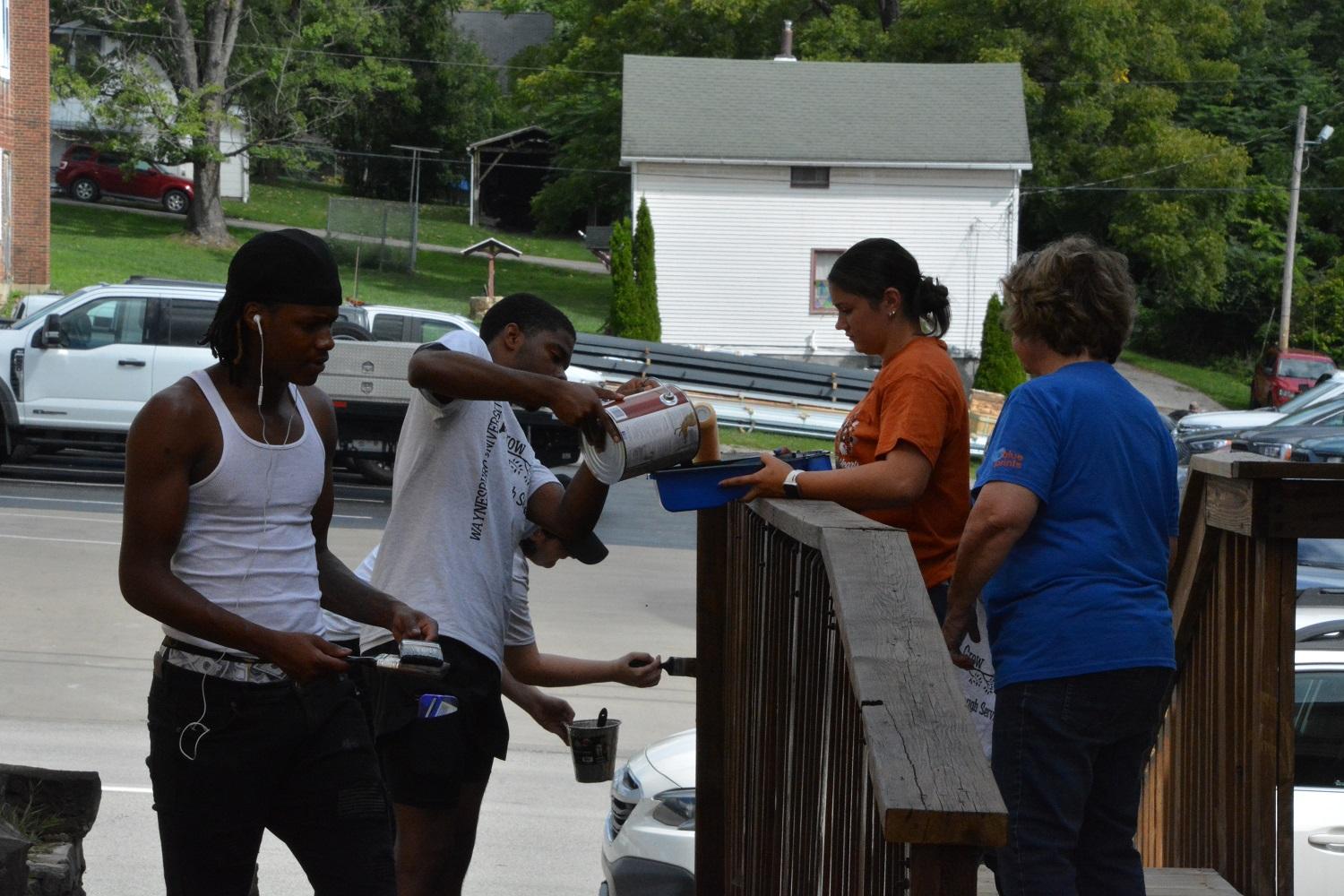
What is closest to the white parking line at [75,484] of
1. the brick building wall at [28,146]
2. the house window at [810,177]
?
the brick building wall at [28,146]

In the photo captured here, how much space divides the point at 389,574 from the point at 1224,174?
42.0 m

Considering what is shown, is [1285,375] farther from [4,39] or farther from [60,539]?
[4,39]

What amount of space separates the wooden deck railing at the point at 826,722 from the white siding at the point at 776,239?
31.1 meters

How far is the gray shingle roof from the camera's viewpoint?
3544 cm

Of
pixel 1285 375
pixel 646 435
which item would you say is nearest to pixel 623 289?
pixel 1285 375

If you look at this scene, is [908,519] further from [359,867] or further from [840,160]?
[840,160]

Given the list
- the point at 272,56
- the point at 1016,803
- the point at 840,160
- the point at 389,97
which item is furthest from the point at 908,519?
the point at 389,97

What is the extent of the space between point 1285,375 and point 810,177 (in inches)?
457

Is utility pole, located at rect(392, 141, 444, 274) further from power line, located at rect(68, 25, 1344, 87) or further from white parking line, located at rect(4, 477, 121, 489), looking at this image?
white parking line, located at rect(4, 477, 121, 489)

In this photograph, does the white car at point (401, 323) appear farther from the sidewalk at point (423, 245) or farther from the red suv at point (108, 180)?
the red suv at point (108, 180)

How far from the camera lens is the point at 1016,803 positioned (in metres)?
3.16

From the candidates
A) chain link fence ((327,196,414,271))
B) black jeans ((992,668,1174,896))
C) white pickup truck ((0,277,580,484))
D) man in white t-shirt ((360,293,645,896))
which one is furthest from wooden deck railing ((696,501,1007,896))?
chain link fence ((327,196,414,271))

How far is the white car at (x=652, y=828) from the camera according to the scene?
5086 mm

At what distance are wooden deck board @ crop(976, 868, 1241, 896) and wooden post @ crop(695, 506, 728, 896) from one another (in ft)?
2.72
